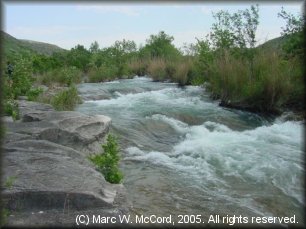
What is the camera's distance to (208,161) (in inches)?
270

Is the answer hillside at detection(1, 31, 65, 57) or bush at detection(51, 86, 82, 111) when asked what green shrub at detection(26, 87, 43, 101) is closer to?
bush at detection(51, 86, 82, 111)

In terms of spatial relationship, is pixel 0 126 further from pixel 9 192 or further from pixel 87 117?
pixel 87 117

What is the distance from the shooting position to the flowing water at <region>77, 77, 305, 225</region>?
4.98m

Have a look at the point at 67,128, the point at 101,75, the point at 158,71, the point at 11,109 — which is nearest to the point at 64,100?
the point at 11,109

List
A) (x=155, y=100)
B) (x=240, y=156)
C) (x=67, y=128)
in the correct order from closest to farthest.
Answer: (x=67, y=128) → (x=240, y=156) → (x=155, y=100)

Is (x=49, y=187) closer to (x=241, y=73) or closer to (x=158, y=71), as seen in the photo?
(x=241, y=73)

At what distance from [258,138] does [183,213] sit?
4780 mm

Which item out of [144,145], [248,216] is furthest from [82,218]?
[144,145]

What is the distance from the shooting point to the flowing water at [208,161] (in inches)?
196

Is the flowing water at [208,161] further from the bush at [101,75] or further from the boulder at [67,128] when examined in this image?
the bush at [101,75]

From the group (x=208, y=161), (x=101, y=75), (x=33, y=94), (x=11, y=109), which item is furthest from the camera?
(x=101, y=75)

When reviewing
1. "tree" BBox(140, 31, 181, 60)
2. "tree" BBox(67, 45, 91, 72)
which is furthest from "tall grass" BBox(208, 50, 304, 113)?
"tree" BBox(140, 31, 181, 60)

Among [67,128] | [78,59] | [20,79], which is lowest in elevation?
[67,128]

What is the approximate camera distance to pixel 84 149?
20.6 ft
